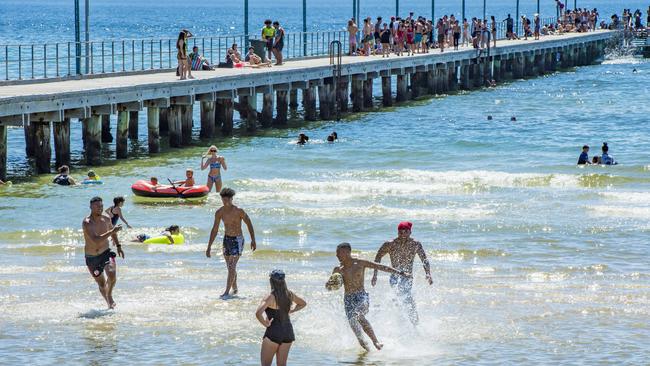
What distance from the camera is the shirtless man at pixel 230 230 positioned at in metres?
A: 16.3

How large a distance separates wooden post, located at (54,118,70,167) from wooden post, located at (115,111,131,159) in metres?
2.31

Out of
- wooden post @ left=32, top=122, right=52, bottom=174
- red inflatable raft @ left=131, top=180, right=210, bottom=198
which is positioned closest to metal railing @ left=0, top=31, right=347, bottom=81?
wooden post @ left=32, top=122, right=52, bottom=174

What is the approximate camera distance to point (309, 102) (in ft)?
145

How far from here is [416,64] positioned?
165ft

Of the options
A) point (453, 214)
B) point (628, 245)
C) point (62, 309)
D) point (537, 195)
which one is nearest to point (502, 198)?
point (537, 195)

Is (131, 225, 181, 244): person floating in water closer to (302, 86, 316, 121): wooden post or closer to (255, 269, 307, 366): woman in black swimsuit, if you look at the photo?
(255, 269, 307, 366): woman in black swimsuit

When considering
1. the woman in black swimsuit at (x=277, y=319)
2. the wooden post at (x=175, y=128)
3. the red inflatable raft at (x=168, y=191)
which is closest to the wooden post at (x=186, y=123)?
the wooden post at (x=175, y=128)

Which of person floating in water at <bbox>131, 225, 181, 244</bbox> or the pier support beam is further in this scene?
the pier support beam

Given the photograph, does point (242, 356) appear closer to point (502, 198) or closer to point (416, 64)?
point (502, 198)

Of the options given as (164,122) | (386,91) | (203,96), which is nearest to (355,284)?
(203,96)

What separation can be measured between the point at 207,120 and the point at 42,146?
8702 millimetres

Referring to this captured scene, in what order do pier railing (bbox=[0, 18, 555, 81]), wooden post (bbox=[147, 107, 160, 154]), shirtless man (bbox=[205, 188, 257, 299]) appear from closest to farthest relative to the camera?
shirtless man (bbox=[205, 188, 257, 299]) → wooden post (bbox=[147, 107, 160, 154]) → pier railing (bbox=[0, 18, 555, 81])

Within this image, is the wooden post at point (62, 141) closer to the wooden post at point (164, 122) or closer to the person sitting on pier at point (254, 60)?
the wooden post at point (164, 122)

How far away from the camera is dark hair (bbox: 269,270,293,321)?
12.0 m
